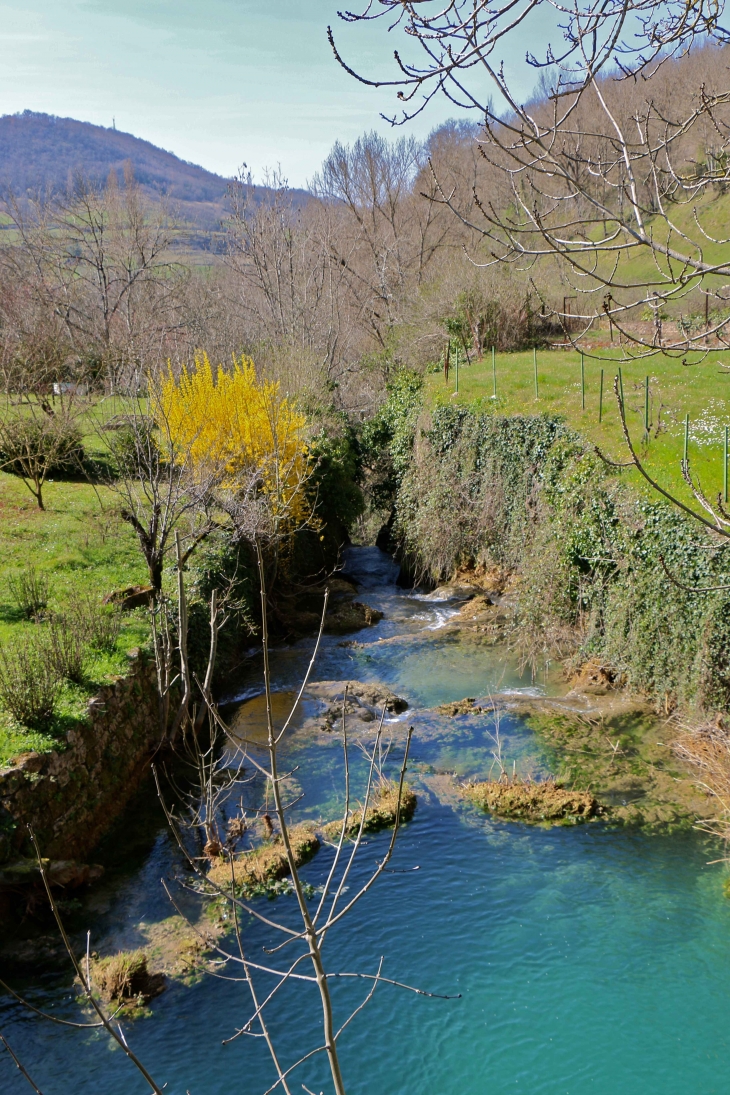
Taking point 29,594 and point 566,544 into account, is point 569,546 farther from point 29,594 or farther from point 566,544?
point 29,594

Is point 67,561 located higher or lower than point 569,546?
lower

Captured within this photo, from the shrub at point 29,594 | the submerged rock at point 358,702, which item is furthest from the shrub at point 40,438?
the submerged rock at point 358,702

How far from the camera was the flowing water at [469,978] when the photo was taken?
22.0ft

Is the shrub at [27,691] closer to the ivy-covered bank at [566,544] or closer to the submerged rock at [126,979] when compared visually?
the submerged rock at [126,979]

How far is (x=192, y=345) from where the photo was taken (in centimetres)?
2775

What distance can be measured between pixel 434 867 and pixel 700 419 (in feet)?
36.1

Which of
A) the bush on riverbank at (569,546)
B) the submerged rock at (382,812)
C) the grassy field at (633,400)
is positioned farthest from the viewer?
the grassy field at (633,400)

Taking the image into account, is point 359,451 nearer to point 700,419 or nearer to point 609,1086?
point 700,419

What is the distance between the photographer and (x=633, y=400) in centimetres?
1833

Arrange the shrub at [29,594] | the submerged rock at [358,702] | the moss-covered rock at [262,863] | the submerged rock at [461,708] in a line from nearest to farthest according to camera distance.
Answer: the moss-covered rock at [262,863] < the shrub at [29,594] < the submerged rock at [358,702] < the submerged rock at [461,708]

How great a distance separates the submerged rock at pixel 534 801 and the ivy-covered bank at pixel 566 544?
2.25m

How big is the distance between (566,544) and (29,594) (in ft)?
29.6

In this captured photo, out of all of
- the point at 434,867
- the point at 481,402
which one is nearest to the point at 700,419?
the point at 481,402

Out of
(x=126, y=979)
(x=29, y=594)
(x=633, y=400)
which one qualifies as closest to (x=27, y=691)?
(x=126, y=979)
